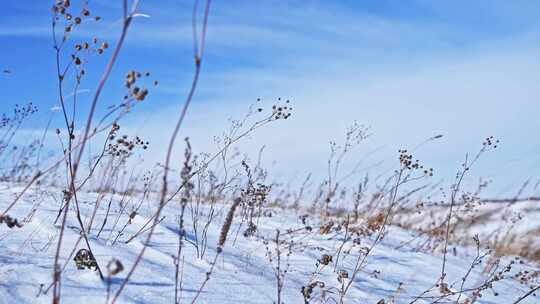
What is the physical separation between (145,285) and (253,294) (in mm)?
466

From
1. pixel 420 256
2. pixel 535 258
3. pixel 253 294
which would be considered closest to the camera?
pixel 253 294

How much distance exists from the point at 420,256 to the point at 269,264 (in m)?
2.06

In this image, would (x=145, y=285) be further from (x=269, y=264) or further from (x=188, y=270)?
(x=269, y=264)

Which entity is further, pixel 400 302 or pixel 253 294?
pixel 400 302

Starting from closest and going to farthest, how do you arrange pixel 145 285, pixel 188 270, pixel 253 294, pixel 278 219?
pixel 145 285, pixel 253 294, pixel 188 270, pixel 278 219

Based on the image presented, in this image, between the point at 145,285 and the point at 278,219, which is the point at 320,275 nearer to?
the point at 145,285

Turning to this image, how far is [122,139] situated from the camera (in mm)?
2139

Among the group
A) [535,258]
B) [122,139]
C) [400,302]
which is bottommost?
[535,258]

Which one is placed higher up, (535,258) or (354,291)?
(354,291)

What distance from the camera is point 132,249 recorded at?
2500 millimetres

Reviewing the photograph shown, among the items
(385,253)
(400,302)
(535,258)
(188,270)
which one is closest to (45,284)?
(188,270)

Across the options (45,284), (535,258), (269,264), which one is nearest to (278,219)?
(269,264)

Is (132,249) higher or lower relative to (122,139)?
lower

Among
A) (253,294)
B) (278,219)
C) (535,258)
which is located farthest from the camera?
(535,258)
